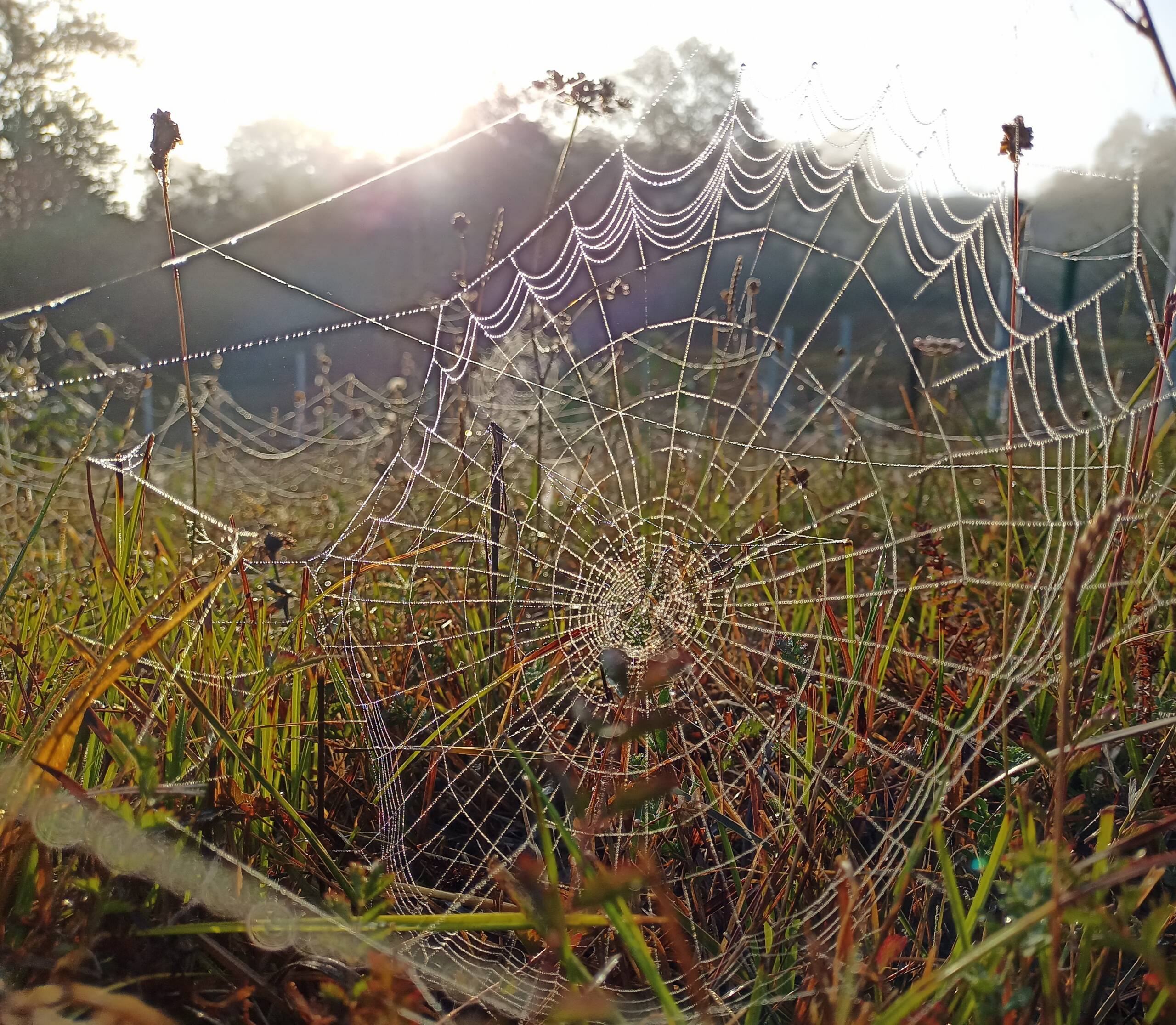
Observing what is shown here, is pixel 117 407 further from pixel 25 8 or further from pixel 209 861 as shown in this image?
pixel 25 8

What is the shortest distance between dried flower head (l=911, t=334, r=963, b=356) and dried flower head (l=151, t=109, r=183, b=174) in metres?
1.91

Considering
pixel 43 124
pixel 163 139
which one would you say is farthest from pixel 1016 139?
pixel 43 124

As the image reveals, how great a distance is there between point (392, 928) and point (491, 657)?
0.91m

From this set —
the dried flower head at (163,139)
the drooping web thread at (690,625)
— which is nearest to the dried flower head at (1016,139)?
the drooping web thread at (690,625)

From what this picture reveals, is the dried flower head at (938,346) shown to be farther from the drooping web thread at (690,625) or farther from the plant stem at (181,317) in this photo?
the plant stem at (181,317)

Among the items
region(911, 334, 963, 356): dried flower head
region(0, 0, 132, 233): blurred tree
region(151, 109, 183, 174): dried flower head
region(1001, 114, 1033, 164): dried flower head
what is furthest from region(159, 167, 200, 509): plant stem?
region(0, 0, 132, 233): blurred tree

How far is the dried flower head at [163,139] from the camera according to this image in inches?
63.9

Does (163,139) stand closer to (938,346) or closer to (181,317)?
(181,317)

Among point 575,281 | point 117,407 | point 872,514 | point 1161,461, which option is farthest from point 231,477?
point 117,407

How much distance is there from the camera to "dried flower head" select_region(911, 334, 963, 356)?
2.70 meters

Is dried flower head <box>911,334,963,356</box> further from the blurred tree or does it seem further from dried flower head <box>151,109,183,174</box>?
the blurred tree

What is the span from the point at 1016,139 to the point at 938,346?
3.29 feet

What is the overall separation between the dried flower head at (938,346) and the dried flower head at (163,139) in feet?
6.27

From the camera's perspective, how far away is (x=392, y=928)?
1042 millimetres
